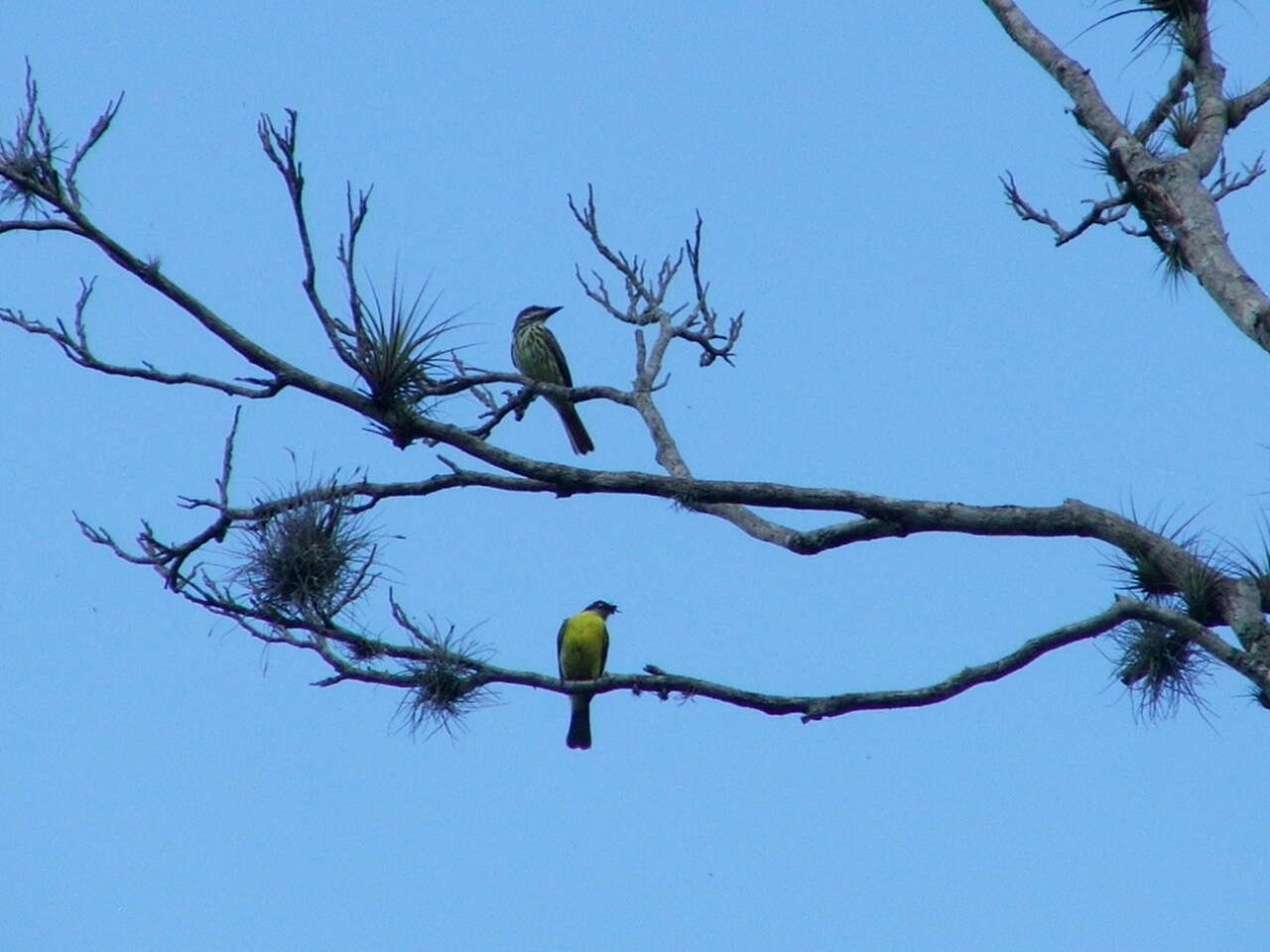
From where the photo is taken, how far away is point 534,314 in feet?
37.9

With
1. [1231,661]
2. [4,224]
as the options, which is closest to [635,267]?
[4,224]

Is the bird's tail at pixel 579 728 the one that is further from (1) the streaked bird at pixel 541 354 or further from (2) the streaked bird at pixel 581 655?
(1) the streaked bird at pixel 541 354

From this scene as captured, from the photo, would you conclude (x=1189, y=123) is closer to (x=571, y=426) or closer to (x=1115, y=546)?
(x=1115, y=546)

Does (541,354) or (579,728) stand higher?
(541,354)

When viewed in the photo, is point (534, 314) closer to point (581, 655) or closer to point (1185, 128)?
point (581, 655)

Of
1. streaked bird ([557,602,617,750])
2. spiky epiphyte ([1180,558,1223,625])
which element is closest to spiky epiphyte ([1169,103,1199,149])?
Result: spiky epiphyte ([1180,558,1223,625])

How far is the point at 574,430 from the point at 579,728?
7.40 ft

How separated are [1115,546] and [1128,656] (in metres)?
0.42

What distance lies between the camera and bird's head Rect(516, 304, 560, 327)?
37.7 feet

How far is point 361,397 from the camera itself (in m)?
4.77

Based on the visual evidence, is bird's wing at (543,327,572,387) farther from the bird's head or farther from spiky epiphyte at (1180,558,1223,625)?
spiky epiphyte at (1180,558,1223,625)

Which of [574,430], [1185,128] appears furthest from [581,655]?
[1185,128]

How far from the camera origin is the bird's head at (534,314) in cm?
1150

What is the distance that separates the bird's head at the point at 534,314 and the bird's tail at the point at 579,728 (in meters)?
3.34
